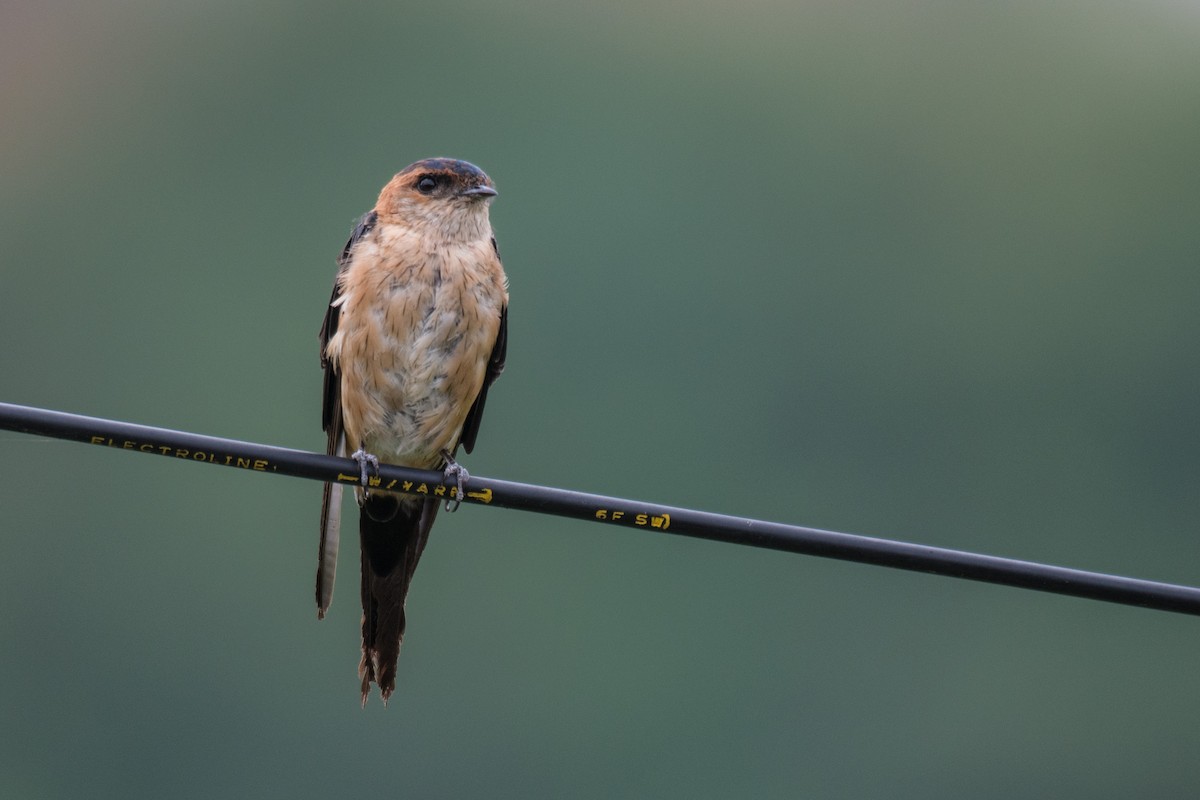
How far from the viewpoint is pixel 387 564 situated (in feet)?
22.1

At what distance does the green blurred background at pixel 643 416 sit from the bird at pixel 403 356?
21.2 meters

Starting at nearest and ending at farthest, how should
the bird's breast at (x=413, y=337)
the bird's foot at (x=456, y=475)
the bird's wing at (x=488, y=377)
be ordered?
the bird's foot at (x=456, y=475) → the bird's breast at (x=413, y=337) → the bird's wing at (x=488, y=377)

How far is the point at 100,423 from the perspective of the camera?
3754mm

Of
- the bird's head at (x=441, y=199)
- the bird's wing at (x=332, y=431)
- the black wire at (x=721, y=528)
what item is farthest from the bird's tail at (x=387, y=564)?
the black wire at (x=721, y=528)

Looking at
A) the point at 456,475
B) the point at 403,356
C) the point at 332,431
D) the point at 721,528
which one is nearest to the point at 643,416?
the point at 332,431

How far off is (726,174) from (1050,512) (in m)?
23.0

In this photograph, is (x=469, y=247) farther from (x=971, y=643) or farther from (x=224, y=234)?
(x=224, y=234)

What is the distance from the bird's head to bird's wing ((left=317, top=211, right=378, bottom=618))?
6.3 inches

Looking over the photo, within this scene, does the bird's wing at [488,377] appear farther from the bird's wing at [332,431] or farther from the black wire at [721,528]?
the black wire at [721,528]

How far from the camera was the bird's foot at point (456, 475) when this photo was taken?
461 centimetres

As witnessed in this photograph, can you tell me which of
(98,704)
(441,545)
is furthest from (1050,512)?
(98,704)

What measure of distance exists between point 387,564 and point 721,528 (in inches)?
126

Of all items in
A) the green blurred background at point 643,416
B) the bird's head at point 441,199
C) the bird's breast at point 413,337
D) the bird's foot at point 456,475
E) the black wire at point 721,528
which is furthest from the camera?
the green blurred background at point 643,416

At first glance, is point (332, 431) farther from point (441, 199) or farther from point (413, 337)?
point (441, 199)
